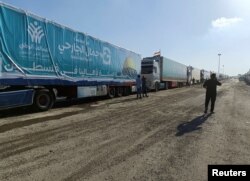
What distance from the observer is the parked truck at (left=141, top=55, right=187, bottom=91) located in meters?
30.9

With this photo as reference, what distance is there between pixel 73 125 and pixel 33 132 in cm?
157

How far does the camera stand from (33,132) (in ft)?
28.6

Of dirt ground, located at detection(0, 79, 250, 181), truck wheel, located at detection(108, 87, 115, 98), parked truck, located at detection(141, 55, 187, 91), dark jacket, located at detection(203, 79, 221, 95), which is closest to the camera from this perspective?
dirt ground, located at detection(0, 79, 250, 181)

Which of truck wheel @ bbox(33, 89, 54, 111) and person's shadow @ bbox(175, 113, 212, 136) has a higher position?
truck wheel @ bbox(33, 89, 54, 111)

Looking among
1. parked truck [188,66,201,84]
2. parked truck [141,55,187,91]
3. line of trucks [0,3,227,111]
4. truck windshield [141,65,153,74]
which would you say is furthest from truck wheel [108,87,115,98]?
parked truck [188,66,201,84]

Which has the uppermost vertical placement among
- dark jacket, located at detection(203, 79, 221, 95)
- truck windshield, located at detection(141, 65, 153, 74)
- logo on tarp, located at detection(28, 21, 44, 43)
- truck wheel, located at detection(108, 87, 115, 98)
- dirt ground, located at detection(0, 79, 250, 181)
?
logo on tarp, located at detection(28, 21, 44, 43)

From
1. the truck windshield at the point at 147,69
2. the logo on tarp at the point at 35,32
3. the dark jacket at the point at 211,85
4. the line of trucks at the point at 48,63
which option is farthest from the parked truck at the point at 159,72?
the logo on tarp at the point at 35,32

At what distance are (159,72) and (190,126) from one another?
23409mm

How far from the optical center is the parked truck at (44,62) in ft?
37.0

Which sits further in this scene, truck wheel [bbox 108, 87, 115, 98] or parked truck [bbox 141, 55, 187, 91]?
parked truck [bbox 141, 55, 187, 91]

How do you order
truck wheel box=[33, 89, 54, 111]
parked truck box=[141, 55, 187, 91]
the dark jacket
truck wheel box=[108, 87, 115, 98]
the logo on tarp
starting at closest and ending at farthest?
the logo on tarp < truck wheel box=[33, 89, 54, 111] < the dark jacket < truck wheel box=[108, 87, 115, 98] < parked truck box=[141, 55, 187, 91]

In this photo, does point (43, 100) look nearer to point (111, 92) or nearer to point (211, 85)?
point (211, 85)

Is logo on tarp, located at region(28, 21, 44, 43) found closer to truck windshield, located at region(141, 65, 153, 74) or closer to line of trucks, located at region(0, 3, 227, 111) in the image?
line of trucks, located at region(0, 3, 227, 111)

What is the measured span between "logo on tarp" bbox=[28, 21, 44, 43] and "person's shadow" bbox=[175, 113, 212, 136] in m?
6.93
